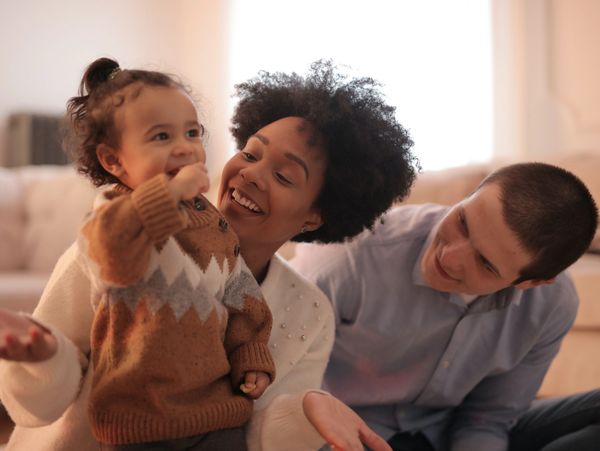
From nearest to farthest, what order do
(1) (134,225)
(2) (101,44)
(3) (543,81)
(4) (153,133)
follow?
1. (1) (134,225)
2. (4) (153,133)
3. (3) (543,81)
4. (2) (101,44)

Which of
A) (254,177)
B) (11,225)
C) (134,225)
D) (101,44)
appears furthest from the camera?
(101,44)

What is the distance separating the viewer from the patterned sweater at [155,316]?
34.4 inches

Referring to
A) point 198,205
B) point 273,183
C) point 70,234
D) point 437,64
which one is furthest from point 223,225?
point 437,64

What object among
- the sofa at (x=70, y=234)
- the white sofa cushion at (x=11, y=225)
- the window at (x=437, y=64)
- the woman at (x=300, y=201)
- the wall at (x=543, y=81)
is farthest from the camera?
the window at (x=437, y=64)

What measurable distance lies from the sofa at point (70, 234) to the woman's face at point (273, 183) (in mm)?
822

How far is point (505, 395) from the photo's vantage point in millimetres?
1690

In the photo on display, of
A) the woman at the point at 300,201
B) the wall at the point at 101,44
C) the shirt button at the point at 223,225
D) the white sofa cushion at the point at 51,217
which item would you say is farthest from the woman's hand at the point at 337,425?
the wall at the point at 101,44

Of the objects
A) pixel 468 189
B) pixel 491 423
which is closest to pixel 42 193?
pixel 468 189

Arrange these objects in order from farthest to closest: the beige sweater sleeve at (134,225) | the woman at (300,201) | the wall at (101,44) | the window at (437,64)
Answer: the wall at (101,44) → the window at (437,64) → the woman at (300,201) → the beige sweater sleeve at (134,225)

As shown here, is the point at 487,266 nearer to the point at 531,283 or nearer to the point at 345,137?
the point at 531,283

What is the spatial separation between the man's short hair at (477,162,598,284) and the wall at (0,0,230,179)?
12.2 feet

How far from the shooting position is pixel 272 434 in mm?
1148

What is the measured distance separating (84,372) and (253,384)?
233 mm

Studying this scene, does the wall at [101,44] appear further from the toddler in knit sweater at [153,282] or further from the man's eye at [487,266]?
the toddler in knit sweater at [153,282]
